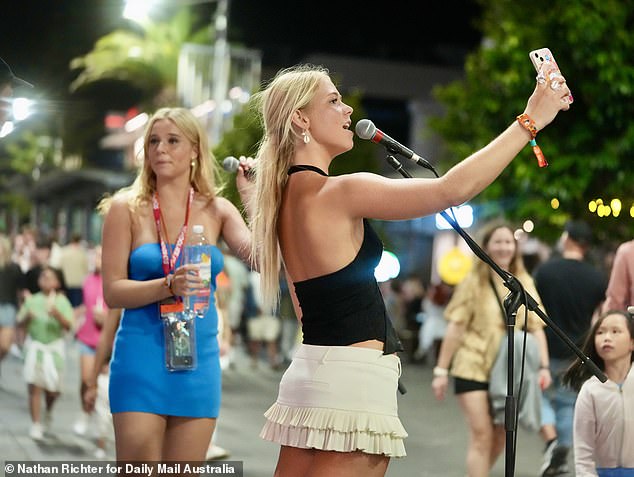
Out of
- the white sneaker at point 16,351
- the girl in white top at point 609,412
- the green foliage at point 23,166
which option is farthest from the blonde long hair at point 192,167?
the green foliage at point 23,166

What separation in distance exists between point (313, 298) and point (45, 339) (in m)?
7.12

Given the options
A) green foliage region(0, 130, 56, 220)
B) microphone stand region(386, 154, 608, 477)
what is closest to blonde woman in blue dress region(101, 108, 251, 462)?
microphone stand region(386, 154, 608, 477)

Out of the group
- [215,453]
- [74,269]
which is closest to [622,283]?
[215,453]

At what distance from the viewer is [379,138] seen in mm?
3539

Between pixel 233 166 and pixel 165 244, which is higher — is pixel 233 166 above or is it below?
above

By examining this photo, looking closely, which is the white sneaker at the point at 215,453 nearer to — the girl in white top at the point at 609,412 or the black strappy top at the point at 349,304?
the girl in white top at the point at 609,412

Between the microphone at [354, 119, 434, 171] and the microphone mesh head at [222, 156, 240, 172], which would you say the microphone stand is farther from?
the microphone mesh head at [222, 156, 240, 172]

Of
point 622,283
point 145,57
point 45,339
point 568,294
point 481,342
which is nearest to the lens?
point 622,283

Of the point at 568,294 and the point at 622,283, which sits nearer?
the point at 622,283

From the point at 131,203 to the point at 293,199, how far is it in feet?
4.35

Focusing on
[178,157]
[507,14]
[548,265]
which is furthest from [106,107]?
[178,157]

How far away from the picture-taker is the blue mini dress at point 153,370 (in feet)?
14.0

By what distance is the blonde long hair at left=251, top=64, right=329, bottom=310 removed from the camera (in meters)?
3.44

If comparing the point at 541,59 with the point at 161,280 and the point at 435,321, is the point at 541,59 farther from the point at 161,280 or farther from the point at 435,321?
the point at 435,321
